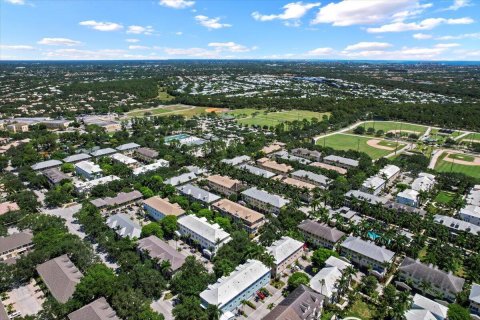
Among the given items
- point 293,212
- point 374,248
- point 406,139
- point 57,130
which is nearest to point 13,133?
point 57,130

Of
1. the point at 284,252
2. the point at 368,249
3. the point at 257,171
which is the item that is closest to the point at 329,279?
the point at 284,252

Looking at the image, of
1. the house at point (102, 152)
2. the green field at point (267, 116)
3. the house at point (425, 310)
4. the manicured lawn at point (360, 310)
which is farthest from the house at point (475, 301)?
the green field at point (267, 116)

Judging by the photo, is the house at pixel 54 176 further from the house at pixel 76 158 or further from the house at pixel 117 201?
the house at pixel 117 201

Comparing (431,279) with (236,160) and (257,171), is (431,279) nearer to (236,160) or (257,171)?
(257,171)

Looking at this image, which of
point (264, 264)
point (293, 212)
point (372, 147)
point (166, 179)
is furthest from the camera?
point (372, 147)

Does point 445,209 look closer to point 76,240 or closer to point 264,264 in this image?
point 264,264

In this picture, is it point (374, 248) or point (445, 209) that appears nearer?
point (374, 248)

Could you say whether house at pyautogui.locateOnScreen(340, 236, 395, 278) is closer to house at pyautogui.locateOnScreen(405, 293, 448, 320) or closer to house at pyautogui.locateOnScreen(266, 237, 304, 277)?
house at pyautogui.locateOnScreen(405, 293, 448, 320)
